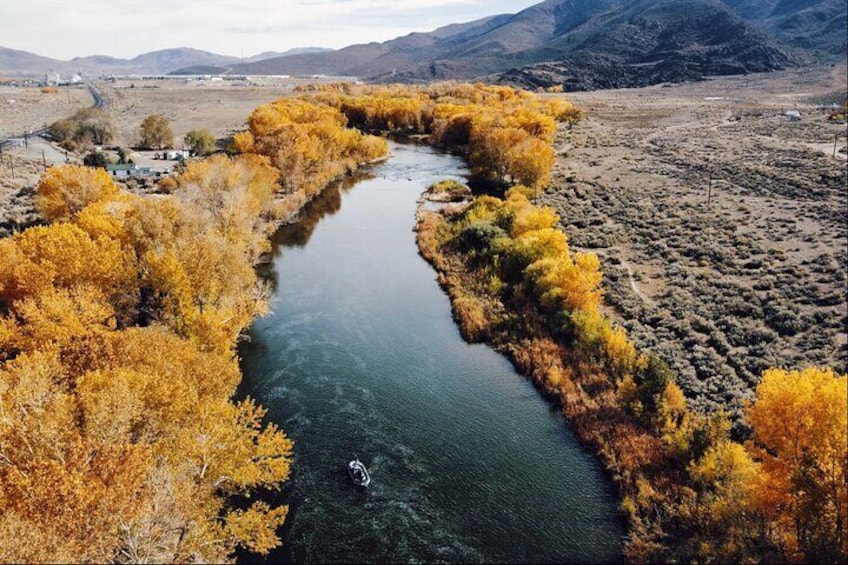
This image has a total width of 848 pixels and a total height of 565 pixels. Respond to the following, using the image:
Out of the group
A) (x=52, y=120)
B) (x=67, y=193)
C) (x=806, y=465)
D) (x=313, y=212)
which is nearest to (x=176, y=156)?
(x=313, y=212)

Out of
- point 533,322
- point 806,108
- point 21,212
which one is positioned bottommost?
point 533,322

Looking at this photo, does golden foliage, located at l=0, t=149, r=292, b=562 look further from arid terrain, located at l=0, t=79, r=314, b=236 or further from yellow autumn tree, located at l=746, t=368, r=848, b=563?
arid terrain, located at l=0, t=79, r=314, b=236

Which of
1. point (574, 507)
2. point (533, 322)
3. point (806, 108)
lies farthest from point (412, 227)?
point (806, 108)

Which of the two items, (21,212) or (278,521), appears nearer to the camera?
(278,521)

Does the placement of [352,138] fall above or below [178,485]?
above

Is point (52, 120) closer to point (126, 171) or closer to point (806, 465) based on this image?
point (126, 171)

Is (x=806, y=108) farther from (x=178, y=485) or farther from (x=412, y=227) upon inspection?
(x=178, y=485)

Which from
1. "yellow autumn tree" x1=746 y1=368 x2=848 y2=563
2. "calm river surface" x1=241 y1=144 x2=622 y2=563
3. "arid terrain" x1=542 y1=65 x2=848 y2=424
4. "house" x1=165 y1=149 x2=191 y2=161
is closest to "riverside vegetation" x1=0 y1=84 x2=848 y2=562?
"yellow autumn tree" x1=746 y1=368 x2=848 y2=563

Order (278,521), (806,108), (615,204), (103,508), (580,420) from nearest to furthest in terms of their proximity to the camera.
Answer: (103,508)
(278,521)
(580,420)
(615,204)
(806,108)
